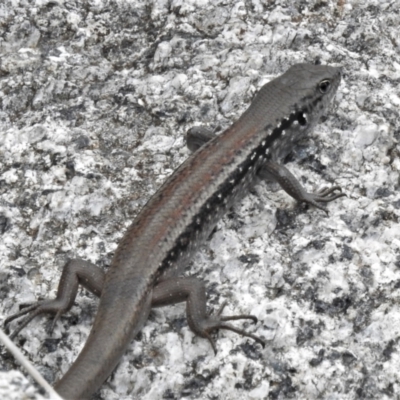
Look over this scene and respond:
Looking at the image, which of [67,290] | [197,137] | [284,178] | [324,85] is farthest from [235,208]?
[67,290]

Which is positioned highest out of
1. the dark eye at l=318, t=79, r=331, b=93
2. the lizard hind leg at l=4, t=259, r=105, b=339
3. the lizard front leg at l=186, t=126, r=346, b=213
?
the dark eye at l=318, t=79, r=331, b=93

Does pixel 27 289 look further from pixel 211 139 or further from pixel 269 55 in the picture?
pixel 269 55

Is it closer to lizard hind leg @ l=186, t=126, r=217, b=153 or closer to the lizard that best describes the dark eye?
the lizard

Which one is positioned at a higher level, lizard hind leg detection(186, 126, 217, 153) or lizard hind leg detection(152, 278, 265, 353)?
lizard hind leg detection(186, 126, 217, 153)

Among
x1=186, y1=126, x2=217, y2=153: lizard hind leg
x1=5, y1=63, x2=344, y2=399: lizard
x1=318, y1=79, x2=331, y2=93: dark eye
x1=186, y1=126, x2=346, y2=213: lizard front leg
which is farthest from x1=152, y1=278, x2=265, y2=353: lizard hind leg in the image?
x1=318, y1=79, x2=331, y2=93: dark eye

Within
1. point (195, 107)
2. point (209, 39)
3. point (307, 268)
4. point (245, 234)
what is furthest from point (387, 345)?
point (209, 39)

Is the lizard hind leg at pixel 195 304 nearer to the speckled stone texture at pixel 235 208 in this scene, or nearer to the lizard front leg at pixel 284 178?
the speckled stone texture at pixel 235 208
